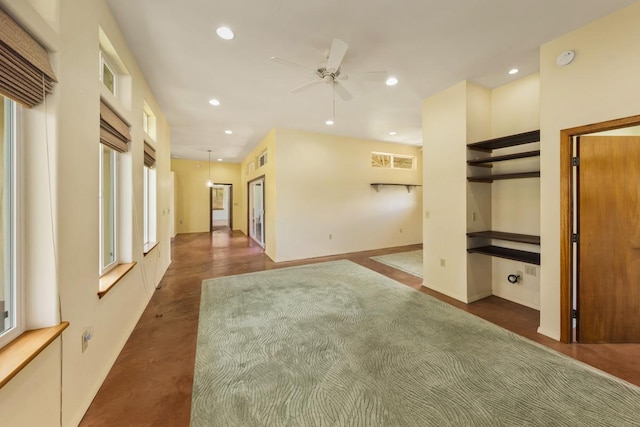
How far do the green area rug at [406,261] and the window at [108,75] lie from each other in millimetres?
4995

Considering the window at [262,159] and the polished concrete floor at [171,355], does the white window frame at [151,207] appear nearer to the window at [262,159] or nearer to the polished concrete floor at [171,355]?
the polished concrete floor at [171,355]

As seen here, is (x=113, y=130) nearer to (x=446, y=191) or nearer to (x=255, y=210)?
(x=446, y=191)

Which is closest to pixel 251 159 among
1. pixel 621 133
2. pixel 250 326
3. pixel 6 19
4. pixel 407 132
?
pixel 407 132

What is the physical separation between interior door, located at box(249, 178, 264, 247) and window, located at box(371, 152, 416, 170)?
3436 mm

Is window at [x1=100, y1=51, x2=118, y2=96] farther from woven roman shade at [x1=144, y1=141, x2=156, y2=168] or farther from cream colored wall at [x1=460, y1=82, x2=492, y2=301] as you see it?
cream colored wall at [x1=460, y1=82, x2=492, y2=301]

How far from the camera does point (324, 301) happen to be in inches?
129

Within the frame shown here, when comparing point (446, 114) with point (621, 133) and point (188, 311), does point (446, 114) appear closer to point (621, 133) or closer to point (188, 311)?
point (621, 133)

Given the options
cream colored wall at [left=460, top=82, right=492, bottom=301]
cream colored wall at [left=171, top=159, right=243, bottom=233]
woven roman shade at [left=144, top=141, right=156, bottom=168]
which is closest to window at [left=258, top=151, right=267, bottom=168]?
woven roman shade at [left=144, top=141, right=156, bottom=168]

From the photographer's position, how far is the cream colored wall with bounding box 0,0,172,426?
1248 millimetres

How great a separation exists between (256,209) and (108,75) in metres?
5.79

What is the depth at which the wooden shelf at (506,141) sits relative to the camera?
2.74 meters

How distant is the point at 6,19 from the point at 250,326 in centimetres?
269

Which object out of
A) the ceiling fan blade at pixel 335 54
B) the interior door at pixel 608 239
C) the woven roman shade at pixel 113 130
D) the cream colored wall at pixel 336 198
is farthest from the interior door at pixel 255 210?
the interior door at pixel 608 239

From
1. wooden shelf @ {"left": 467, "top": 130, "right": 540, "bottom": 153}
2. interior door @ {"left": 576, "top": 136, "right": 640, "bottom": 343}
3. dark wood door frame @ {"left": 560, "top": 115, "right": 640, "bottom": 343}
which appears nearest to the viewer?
interior door @ {"left": 576, "top": 136, "right": 640, "bottom": 343}
